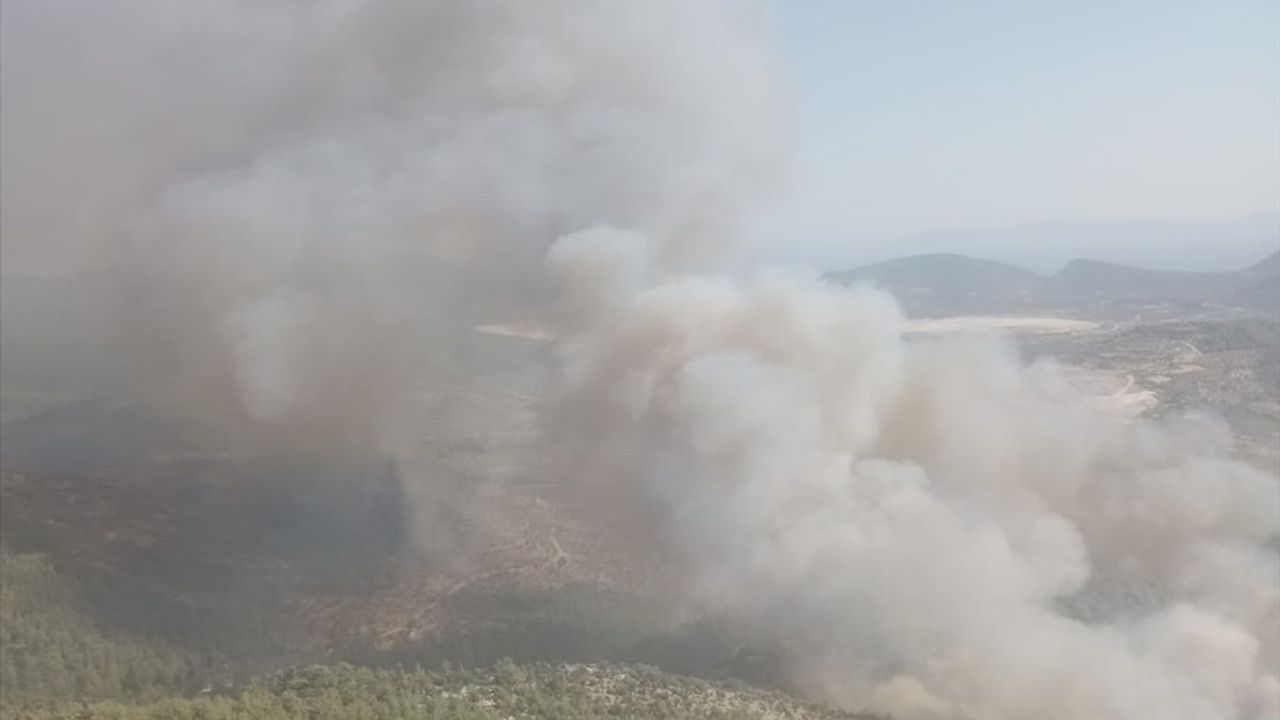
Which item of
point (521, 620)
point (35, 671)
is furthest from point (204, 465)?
point (521, 620)

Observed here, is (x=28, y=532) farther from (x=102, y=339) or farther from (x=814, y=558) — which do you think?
(x=102, y=339)

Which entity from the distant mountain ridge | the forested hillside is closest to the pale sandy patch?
the distant mountain ridge

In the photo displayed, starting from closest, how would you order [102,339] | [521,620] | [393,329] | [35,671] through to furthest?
[35,671] < [521,620] < [393,329] < [102,339]

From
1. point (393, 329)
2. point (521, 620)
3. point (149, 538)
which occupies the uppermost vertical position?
point (393, 329)

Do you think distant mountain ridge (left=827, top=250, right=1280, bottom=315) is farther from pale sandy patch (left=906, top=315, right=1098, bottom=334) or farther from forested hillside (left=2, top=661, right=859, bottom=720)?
forested hillside (left=2, top=661, right=859, bottom=720)

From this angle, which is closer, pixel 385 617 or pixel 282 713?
pixel 282 713

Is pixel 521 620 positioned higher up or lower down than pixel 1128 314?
lower down

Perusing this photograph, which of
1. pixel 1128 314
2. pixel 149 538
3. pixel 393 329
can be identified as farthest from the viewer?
pixel 1128 314
